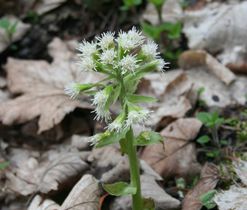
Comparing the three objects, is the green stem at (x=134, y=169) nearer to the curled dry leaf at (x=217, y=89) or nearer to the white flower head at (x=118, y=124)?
the white flower head at (x=118, y=124)

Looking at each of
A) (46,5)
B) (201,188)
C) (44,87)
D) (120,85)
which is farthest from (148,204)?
(46,5)

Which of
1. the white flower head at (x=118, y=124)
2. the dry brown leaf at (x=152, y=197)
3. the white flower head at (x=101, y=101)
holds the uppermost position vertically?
the white flower head at (x=101, y=101)

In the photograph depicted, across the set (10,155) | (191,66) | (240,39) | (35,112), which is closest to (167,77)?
(191,66)

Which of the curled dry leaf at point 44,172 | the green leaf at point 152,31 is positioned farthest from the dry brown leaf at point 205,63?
the curled dry leaf at point 44,172

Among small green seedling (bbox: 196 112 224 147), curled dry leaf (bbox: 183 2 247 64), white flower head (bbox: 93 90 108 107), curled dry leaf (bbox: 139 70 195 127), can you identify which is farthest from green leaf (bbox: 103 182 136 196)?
curled dry leaf (bbox: 183 2 247 64)

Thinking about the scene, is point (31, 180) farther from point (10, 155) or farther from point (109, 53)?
point (109, 53)

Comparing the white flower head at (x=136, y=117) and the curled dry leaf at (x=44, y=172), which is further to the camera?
the curled dry leaf at (x=44, y=172)
